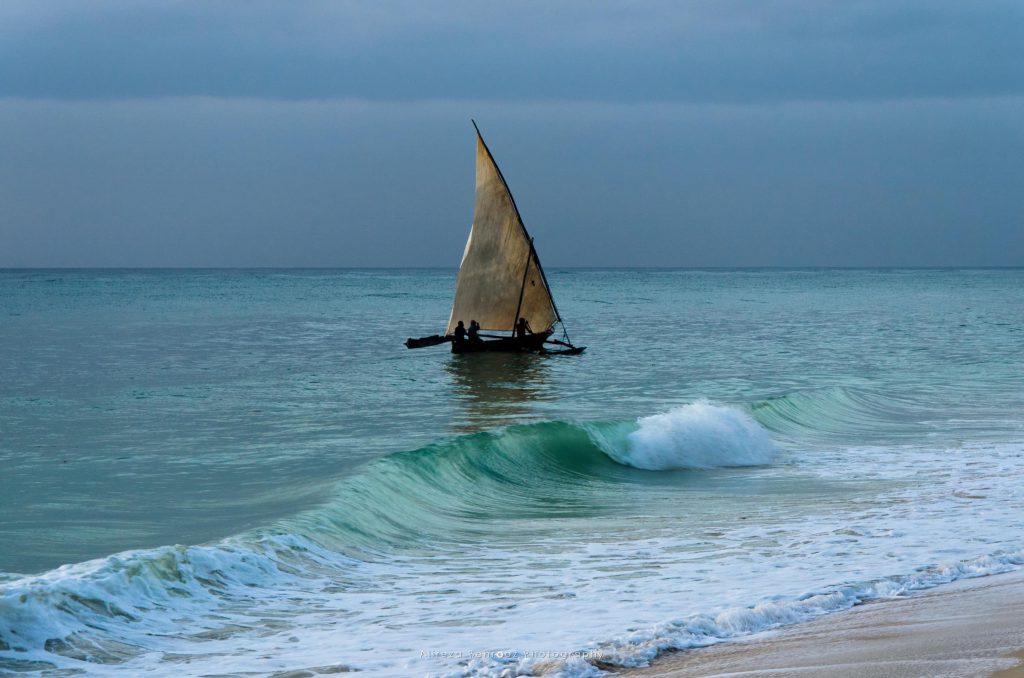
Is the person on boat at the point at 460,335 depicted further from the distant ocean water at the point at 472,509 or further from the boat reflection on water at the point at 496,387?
the distant ocean water at the point at 472,509

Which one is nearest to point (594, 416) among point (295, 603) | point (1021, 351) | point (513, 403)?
point (513, 403)

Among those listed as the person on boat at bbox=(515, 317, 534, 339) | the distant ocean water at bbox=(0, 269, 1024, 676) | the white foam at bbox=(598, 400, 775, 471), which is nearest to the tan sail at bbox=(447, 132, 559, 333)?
the person on boat at bbox=(515, 317, 534, 339)

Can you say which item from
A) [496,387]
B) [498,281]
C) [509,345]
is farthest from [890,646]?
[498,281]

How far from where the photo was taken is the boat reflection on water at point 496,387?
2053 cm

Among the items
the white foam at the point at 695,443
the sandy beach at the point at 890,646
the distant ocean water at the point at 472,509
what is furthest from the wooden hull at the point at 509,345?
the sandy beach at the point at 890,646

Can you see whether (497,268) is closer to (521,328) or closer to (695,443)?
(521,328)

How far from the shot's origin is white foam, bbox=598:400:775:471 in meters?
15.5

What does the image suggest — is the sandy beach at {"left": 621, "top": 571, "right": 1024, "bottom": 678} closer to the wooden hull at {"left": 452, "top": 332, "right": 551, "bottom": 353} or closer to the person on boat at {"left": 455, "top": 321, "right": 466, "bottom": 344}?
the wooden hull at {"left": 452, "top": 332, "right": 551, "bottom": 353}

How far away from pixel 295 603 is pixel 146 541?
8.46ft

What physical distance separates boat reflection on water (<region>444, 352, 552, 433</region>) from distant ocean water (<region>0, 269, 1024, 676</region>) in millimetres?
188

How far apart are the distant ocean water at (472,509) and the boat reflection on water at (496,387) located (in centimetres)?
19

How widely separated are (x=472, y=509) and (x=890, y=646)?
662 centimetres

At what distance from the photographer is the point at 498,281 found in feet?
111

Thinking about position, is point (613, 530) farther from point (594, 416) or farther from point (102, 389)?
point (102, 389)
